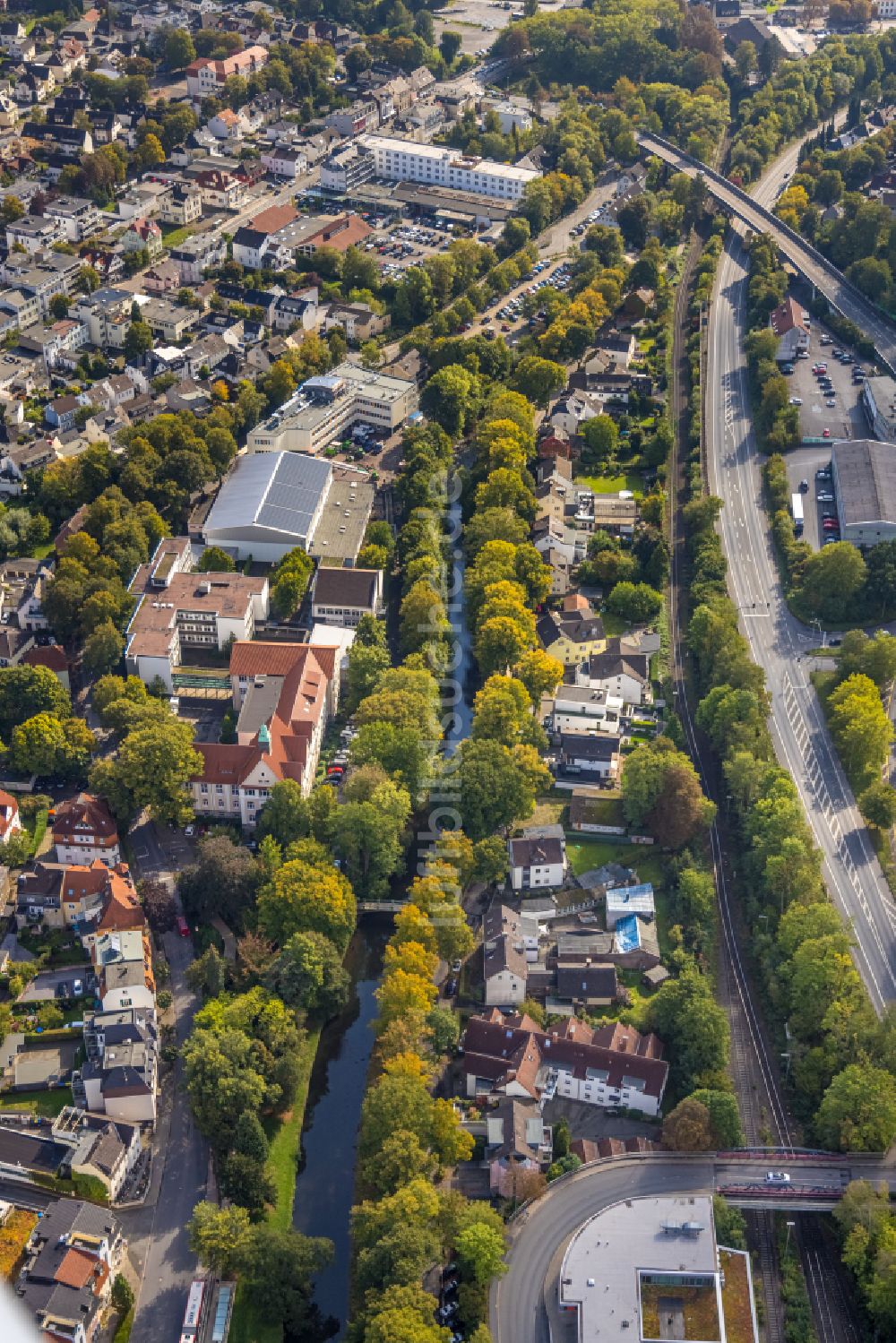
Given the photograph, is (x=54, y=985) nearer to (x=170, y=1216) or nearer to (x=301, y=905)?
(x=301, y=905)

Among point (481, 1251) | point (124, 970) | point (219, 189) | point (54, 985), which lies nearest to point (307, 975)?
point (124, 970)

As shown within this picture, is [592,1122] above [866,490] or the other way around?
the other way around

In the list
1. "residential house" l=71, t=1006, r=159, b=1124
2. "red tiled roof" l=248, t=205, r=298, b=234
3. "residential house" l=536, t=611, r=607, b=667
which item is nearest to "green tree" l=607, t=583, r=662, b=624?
"residential house" l=536, t=611, r=607, b=667

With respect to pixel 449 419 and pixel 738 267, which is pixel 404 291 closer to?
pixel 449 419

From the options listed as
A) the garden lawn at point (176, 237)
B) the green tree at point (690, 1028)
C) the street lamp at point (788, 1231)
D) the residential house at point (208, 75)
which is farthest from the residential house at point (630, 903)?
the residential house at point (208, 75)

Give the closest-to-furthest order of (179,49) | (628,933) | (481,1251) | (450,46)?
(481,1251)
(628,933)
(179,49)
(450,46)

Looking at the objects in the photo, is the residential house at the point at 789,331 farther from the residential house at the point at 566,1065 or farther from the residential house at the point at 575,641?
the residential house at the point at 566,1065

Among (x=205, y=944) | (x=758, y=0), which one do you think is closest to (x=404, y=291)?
(x=205, y=944)
